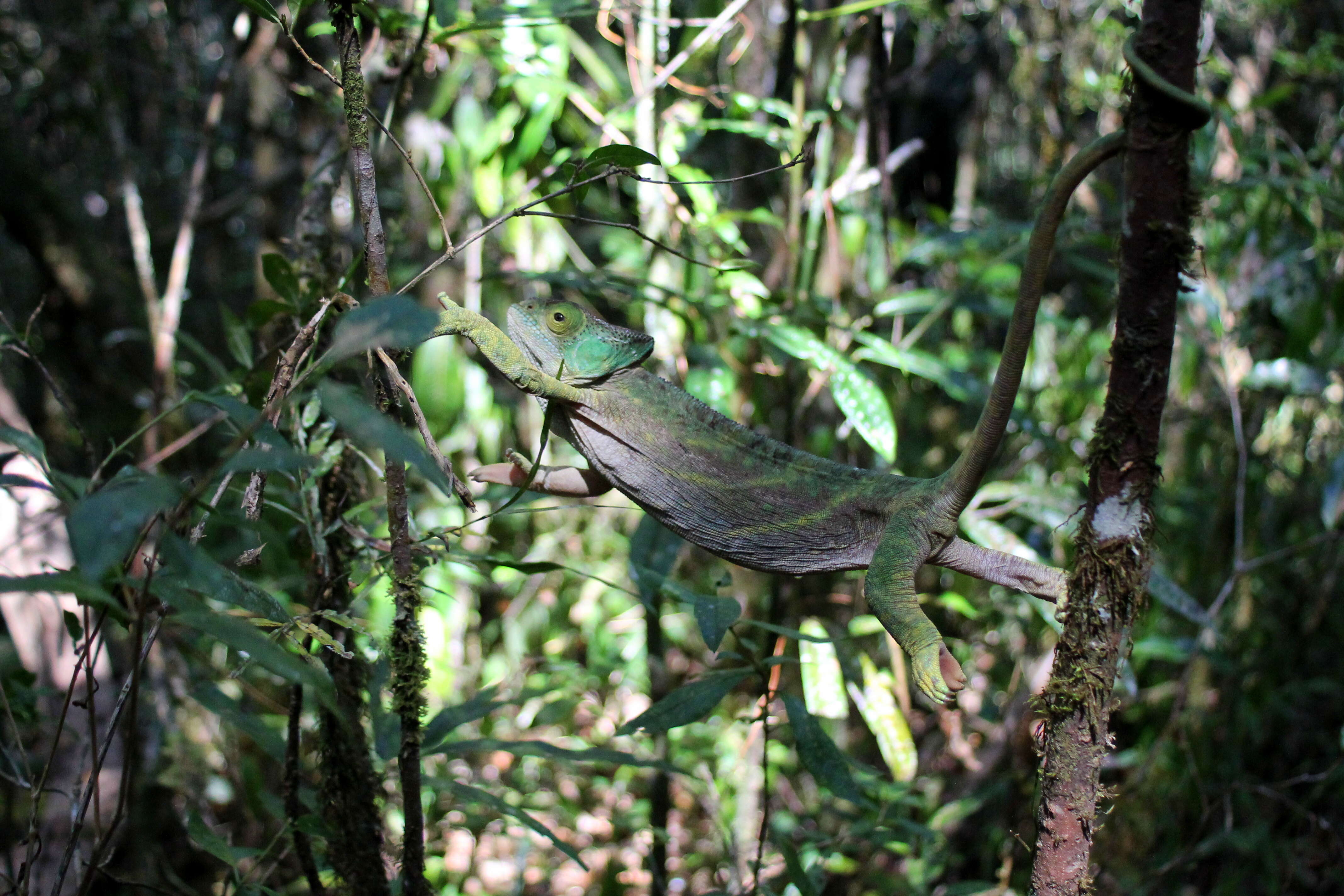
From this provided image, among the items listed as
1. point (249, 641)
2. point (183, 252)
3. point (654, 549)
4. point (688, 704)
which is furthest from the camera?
point (183, 252)

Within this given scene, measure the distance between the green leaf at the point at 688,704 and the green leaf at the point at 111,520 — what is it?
87 centimetres

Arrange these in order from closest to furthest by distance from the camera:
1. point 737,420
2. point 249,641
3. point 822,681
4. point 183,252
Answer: point 249,641 → point 822,681 → point 737,420 → point 183,252

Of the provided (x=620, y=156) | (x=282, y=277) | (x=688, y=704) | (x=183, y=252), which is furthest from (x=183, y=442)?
(x=183, y=252)

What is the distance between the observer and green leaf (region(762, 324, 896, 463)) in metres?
1.70

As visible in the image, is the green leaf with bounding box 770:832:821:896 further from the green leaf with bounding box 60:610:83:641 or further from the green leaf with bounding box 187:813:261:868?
the green leaf with bounding box 60:610:83:641

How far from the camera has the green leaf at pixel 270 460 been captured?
2.27ft

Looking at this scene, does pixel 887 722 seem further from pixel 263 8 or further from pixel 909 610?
pixel 263 8

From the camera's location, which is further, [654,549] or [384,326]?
[654,549]

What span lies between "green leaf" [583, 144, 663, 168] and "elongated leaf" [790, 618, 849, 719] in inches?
38.0

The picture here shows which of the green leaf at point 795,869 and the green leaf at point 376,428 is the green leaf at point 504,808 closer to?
the green leaf at point 795,869

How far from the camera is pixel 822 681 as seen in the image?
1.71m

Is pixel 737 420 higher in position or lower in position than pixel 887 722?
higher

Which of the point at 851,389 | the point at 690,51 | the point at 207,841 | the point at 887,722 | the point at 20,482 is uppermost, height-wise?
the point at 690,51

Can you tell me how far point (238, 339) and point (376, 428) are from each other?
101 centimetres
